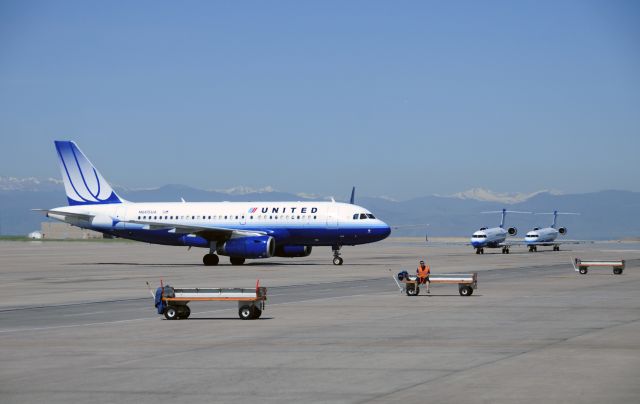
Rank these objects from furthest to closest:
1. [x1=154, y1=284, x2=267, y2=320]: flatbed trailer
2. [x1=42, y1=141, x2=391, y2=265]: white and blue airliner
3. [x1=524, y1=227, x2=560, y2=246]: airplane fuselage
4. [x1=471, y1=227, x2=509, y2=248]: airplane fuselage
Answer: [x1=524, y1=227, x2=560, y2=246]: airplane fuselage
[x1=471, y1=227, x2=509, y2=248]: airplane fuselage
[x1=42, y1=141, x2=391, y2=265]: white and blue airliner
[x1=154, y1=284, x2=267, y2=320]: flatbed trailer

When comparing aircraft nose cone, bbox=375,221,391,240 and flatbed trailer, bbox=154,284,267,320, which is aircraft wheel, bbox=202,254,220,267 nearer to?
aircraft nose cone, bbox=375,221,391,240

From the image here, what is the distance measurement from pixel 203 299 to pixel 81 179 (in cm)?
5457

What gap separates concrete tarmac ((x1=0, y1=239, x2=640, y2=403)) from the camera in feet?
57.8

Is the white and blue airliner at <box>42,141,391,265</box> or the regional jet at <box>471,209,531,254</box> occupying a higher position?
the regional jet at <box>471,209,531,254</box>

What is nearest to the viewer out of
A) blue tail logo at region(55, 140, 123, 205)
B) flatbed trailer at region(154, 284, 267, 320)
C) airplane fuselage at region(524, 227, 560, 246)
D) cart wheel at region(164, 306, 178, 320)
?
flatbed trailer at region(154, 284, 267, 320)

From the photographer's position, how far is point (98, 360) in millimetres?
21828

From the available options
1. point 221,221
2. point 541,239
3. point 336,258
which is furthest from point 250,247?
point 541,239

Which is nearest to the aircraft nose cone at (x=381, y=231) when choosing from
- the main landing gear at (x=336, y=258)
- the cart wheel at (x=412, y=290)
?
the main landing gear at (x=336, y=258)

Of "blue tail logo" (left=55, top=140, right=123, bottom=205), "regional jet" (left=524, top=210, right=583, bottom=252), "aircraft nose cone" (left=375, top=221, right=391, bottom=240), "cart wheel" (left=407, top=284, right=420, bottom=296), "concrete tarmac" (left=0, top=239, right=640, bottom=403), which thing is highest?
"regional jet" (left=524, top=210, right=583, bottom=252)

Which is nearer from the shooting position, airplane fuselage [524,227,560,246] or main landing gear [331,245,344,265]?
main landing gear [331,245,344,265]

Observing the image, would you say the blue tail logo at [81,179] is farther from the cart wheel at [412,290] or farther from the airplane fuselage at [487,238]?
the cart wheel at [412,290]

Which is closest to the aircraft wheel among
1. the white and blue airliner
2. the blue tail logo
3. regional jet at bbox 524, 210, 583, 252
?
the white and blue airliner

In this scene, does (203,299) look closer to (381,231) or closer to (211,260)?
(381,231)

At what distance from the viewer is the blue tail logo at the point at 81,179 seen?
273ft
